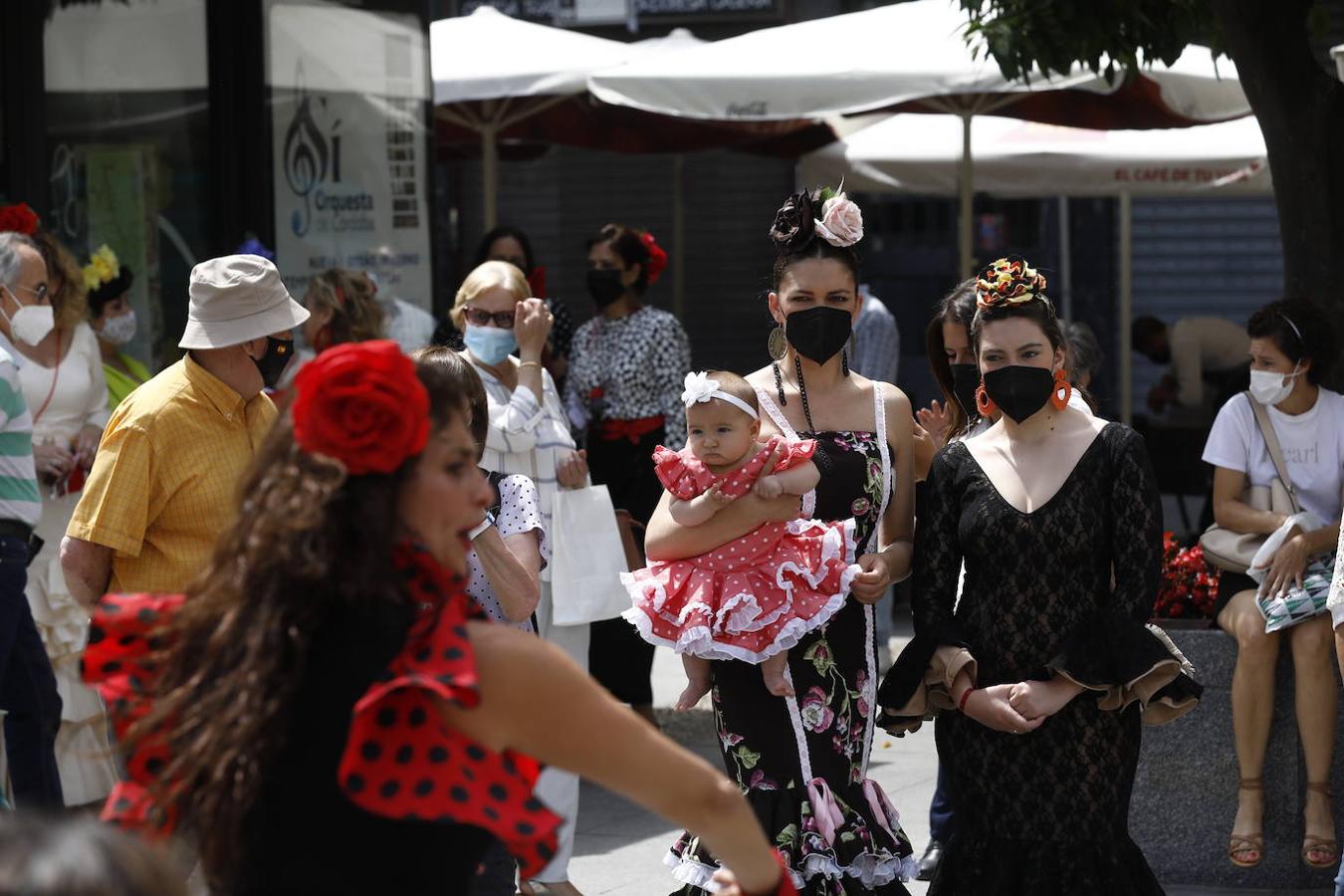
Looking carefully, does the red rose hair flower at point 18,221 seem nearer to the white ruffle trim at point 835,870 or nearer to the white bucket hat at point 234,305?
the white bucket hat at point 234,305

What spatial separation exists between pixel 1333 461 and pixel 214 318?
11.2ft

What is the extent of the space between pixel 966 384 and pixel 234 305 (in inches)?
82.5

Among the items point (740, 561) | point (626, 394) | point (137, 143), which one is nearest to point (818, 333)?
point (740, 561)

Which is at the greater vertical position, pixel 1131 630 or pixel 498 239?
pixel 498 239

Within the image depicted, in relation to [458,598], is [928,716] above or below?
below

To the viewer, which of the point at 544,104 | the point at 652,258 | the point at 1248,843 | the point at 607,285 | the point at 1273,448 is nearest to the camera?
the point at 1248,843

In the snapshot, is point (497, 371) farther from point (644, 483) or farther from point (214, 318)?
point (644, 483)

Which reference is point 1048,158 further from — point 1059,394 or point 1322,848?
point 1059,394

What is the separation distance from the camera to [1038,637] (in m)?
4.33

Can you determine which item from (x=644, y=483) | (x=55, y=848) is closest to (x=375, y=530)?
(x=55, y=848)

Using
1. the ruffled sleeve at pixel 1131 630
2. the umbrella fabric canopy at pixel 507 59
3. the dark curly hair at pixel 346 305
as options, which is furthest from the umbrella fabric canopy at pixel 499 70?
the ruffled sleeve at pixel 1131 630

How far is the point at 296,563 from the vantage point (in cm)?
240

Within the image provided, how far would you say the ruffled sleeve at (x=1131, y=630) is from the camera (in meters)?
4.22

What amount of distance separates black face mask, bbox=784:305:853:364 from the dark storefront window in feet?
15.1
